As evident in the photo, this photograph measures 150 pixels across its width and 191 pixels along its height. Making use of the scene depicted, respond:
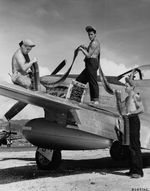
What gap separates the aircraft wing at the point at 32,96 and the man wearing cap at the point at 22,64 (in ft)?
1.03

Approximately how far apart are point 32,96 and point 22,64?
649mm

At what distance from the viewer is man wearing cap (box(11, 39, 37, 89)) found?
240 inches

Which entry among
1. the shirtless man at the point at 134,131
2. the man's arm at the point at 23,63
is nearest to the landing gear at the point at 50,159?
the shirtless man at the point at 134,131

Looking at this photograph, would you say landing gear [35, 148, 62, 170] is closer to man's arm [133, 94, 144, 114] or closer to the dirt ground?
the dirt ground

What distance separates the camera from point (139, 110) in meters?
6.47

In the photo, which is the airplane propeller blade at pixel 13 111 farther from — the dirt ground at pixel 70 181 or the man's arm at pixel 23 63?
the man's arm at pixel 23 63

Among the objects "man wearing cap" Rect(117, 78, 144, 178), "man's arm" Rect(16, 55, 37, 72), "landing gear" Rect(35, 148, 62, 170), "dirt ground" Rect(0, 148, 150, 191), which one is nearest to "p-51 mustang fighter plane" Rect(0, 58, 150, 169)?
"landing gear" Rect(35, 148, 62, 170)

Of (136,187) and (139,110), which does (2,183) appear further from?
(139,110)

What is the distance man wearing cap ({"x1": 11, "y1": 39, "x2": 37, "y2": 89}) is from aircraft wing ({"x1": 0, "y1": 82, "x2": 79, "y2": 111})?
1.03 ft

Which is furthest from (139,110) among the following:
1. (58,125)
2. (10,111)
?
(10,111)

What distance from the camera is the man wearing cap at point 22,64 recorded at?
20.0 ft

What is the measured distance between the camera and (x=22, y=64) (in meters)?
6.07

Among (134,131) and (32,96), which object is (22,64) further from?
(134,131)

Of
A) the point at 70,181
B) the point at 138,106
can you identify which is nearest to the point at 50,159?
the point at 70,181
